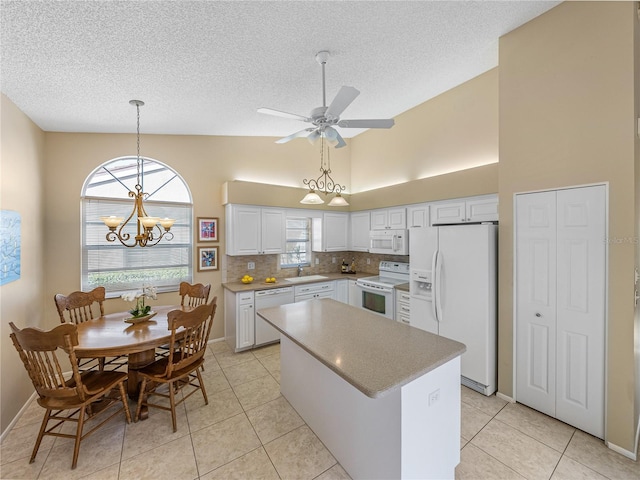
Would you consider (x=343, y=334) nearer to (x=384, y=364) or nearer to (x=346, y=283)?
(x=384, y=364)

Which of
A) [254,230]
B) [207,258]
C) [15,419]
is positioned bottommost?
[15,419]

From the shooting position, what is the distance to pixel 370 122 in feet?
7.62

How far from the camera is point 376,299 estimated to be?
427cm

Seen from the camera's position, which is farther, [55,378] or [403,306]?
[403,306]

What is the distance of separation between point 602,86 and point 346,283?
3.86 meters

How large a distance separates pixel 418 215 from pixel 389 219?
590 millimetres

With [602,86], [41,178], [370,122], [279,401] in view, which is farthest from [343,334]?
[41,178]

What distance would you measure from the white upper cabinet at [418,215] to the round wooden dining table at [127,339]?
3.48m

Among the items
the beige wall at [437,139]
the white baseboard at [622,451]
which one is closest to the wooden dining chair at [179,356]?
the white baseboard at [622,451]

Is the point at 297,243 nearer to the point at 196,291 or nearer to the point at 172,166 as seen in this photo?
the point at 196,291

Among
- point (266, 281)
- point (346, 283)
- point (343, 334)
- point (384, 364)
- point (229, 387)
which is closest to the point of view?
point (384, 364)

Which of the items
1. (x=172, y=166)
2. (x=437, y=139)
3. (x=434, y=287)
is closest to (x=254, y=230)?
(x=172, y=166)

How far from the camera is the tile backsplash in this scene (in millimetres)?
4465

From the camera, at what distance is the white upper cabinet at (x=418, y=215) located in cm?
398
